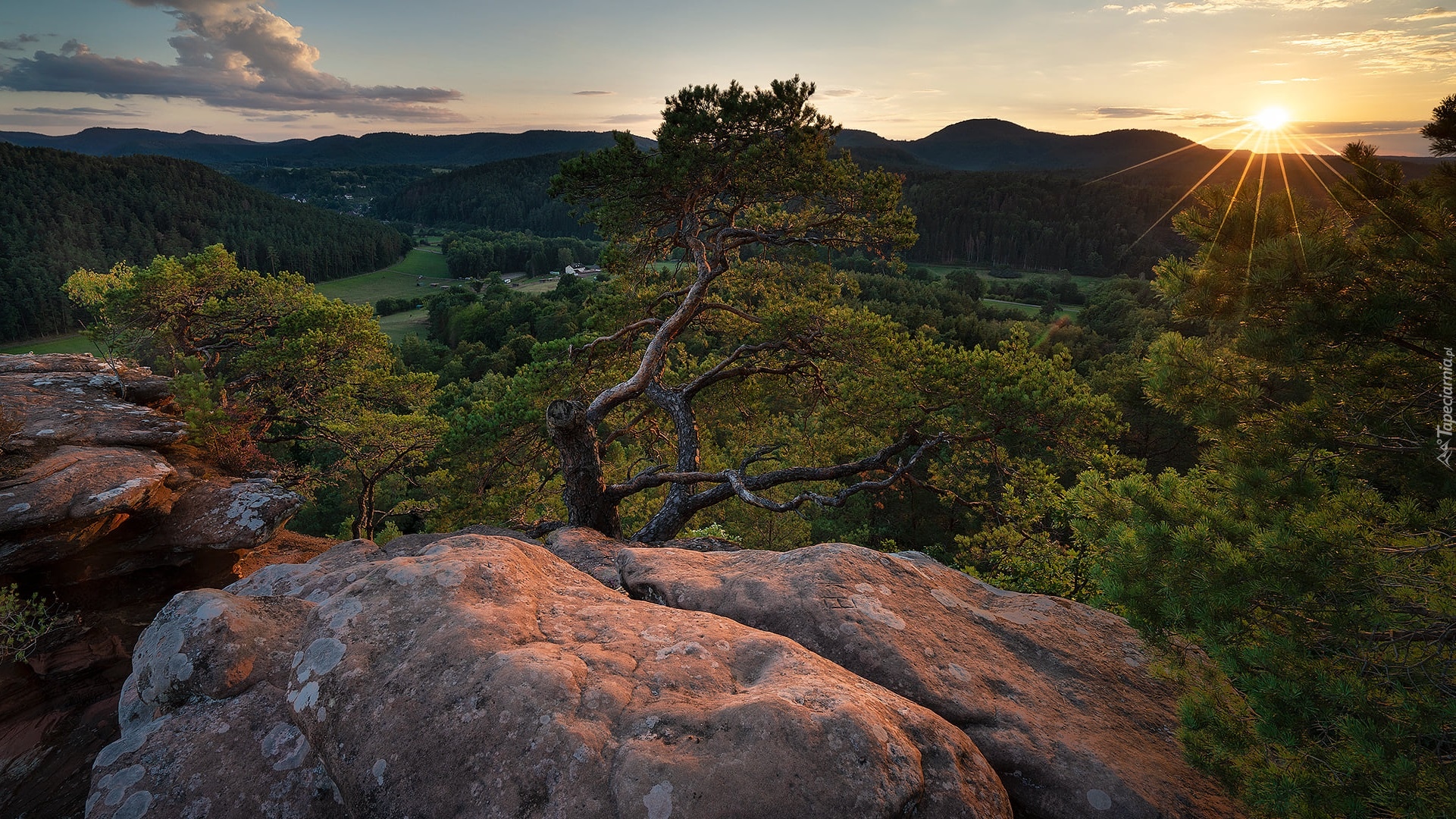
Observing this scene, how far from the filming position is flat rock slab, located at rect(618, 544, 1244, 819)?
4.90m

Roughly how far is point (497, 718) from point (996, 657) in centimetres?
511

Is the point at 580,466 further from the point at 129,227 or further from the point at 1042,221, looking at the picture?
the point at 129,227

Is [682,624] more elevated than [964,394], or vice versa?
[964,394]

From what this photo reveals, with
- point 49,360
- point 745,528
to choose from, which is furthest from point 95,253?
point 745,528

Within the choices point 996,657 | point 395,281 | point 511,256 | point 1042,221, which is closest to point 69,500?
point 996,657

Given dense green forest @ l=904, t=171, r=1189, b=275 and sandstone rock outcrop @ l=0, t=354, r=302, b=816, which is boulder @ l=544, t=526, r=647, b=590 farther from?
dense green forest @ l=904, t=171, r=1189, b=275

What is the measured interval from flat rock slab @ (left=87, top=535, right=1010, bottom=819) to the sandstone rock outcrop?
300 centimetres

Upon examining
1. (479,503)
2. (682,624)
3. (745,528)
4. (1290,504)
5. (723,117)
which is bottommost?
(745,528)

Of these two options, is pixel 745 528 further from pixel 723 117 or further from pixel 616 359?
pixel 723 117

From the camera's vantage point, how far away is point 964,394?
11695 mm

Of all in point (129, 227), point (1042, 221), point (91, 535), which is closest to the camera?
point (91, 535)

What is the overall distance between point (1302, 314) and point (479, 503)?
46.1 ft

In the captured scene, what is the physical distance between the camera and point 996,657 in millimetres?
6422

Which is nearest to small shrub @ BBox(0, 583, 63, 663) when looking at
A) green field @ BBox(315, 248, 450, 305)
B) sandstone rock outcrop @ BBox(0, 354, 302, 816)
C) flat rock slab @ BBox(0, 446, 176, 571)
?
sandstone rock outcrop @ BBox(0, 354, 302, 816)
